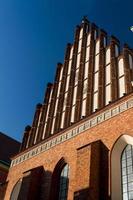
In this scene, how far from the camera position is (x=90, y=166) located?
943 centimetres

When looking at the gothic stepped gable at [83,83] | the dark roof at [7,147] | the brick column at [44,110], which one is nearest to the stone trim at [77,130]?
the gothic stepped gable at [83,83]

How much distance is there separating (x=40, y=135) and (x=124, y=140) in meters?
5.65

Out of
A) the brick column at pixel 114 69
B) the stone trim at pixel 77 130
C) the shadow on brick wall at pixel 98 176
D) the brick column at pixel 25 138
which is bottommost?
the shadow on brick wall at pixel 98 176

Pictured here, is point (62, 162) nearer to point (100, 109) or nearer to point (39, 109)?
point (100, 109)

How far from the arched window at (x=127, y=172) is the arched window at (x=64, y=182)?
2.65m

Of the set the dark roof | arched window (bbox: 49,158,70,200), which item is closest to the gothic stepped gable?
arched window (bbox: 49,158,70,200)

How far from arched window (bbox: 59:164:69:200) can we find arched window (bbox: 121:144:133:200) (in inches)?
104

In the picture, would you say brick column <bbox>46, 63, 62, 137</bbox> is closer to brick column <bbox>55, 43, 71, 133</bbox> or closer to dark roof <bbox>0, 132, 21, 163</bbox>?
brick column <bbox>55, 43, 71, 133</bbox>

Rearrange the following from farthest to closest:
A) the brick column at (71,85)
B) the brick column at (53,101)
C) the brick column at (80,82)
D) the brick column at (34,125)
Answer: the brick column at (34,125) < the brick column at (53,101) < the brick column at (71,85) < the brick column at (80,82)

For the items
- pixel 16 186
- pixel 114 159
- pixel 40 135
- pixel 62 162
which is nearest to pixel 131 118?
pixel 114 159

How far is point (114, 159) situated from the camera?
31.8ft

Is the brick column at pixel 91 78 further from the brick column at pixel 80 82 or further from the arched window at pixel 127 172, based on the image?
the arched window at pixel 127 172

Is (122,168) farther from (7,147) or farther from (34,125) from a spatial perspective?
(7,147)

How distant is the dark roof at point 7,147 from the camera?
21638mm
